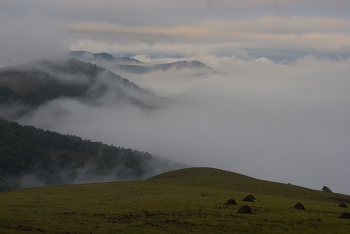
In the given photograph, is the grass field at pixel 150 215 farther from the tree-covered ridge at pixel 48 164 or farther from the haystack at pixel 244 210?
the tree-covered ridge at pixel 48 164

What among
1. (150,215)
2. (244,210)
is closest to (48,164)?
(244,210)

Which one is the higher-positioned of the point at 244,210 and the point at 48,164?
the point at 48,164

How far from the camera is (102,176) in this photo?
176 metres

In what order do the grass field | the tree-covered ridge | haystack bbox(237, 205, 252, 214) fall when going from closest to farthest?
the grass field → haystack bbox(237, 205, 252, 214) → the tree-covered ridge

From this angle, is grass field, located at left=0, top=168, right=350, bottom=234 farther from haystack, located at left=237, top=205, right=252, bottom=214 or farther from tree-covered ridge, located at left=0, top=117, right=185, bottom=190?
tree-covered ridge, located at left=0, top=117, right=185, bottom=190

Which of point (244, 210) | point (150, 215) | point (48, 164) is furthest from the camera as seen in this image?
point (48, 164)

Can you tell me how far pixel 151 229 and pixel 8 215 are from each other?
429 inches

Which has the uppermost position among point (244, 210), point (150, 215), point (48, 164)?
point (48, 164)

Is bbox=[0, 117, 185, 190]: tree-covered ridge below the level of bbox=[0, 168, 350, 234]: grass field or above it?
above

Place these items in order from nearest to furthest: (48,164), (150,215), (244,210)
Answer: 1. (150,215)
2. (244,210)
3. (48,164)

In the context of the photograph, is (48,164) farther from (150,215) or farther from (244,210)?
(150,215)

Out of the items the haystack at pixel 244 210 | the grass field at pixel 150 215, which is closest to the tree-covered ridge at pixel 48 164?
the grass field at pixel 150 215

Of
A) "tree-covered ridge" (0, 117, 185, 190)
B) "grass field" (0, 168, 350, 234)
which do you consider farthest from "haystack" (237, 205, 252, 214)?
"tree-covered ridge" (0, 117, 185, 190)

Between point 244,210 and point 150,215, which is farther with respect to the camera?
point 244,210
